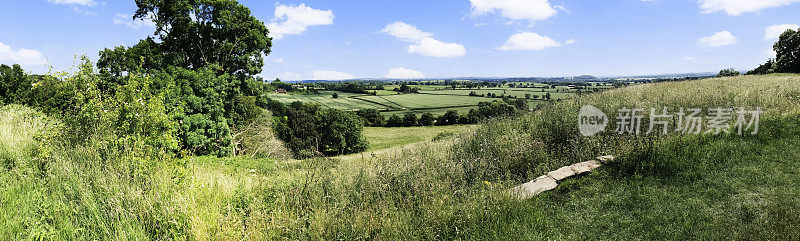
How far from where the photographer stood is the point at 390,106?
77812 mm

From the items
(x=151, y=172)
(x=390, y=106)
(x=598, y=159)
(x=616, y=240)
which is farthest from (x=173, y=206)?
(x=390, y=106)

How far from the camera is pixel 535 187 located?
202 inches

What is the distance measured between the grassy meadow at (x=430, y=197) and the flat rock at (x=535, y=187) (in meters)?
0.11

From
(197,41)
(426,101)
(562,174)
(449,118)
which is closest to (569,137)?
(562,174)

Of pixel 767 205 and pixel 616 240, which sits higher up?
pixel 767 205

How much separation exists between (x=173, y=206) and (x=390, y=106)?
243ft

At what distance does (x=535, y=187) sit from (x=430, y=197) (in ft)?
6.22

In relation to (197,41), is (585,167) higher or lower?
lower

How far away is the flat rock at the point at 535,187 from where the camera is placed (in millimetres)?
4758

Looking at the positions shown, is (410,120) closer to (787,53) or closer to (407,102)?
(407,102)

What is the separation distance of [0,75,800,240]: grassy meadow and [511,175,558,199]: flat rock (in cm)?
11

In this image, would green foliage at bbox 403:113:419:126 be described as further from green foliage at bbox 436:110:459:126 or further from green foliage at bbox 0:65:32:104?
green foliage at bbox 0:65:32:104

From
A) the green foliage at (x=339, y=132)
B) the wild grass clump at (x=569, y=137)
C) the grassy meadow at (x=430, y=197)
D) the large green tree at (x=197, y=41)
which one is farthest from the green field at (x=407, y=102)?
the grassy meadow at (x=430, y=197)

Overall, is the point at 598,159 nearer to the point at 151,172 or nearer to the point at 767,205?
the point at 767,205
